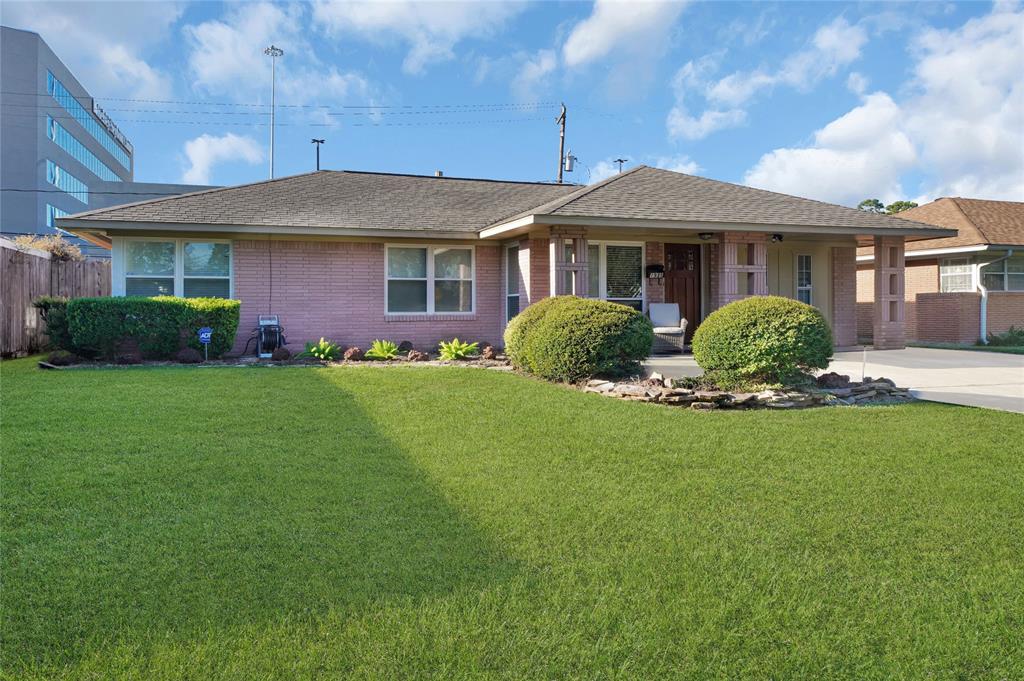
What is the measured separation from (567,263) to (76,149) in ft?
191

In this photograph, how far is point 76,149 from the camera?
56312mm

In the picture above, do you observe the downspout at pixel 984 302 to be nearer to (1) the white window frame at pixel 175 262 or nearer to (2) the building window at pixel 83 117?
(1) the white window frame at pixel 175 262

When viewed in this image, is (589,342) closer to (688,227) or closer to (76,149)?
(688,227)

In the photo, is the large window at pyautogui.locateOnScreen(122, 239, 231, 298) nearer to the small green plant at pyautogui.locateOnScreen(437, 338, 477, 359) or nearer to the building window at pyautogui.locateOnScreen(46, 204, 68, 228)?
the small green plant at pyautogui.locateOnScreen(437, 338, 477, 359)

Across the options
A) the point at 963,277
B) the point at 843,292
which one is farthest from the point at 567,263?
the point at 963,277

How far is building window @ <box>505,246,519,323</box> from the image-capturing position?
578 inches

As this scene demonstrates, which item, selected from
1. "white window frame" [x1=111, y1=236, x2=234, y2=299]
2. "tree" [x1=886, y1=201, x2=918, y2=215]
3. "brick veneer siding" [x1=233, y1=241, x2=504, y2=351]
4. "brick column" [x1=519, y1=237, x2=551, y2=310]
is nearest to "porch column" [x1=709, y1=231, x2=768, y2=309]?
"brick column" [x1=519, y1=237, x2=551, y2=310]

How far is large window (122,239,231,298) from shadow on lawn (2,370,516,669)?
7884 mm

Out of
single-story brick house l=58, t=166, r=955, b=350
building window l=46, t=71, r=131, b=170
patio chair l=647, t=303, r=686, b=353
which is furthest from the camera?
building window l=46, t=71, r=131, b=170

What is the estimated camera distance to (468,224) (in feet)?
48.2

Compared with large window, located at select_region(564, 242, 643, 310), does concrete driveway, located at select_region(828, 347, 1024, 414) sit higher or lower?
lower

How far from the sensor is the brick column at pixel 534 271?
1370 cm

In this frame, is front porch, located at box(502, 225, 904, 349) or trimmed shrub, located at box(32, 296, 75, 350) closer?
trimmed shrub, located at box(32, 296, 75, 350)

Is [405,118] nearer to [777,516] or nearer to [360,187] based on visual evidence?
[360,187]
